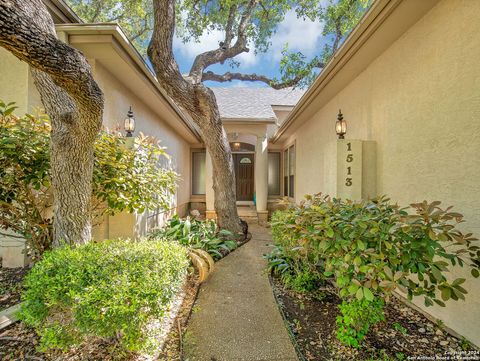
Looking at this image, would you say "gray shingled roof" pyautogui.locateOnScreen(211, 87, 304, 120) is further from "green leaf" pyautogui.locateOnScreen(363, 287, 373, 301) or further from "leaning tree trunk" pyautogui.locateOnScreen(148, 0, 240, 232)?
"green leaf" pyautogui.locateOnScreen(363, 287, 373, 301)

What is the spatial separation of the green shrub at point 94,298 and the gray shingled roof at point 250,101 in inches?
295

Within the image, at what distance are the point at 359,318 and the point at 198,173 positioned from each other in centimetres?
1002

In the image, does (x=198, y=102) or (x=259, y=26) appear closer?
(x=198, y=102)

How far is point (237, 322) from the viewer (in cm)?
281

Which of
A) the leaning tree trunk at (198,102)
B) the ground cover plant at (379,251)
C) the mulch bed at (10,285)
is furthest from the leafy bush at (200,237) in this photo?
the ground cover plant at (379,251)

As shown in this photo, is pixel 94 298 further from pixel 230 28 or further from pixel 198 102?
pixel 230 28

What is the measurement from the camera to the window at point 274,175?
11.9m

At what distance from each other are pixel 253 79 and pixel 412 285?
30.6ft

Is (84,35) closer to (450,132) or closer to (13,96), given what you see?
(13,96)

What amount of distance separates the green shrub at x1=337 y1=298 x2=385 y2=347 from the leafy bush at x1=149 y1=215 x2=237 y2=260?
3125 mm

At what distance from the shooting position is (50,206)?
11.5ft

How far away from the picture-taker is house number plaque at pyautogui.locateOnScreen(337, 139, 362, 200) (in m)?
4.11

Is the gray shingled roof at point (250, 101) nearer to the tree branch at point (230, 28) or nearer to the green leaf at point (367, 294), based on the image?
the tree branch at point (230, 28)

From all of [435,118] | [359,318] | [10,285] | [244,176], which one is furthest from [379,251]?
[244,176]
